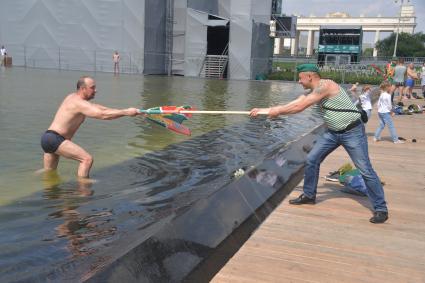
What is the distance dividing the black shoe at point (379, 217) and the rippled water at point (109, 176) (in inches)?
83.0

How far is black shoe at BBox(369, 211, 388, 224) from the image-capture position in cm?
493

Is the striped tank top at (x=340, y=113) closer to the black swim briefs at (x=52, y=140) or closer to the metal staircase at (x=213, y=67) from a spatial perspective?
the black swim briefs at (x=52, y=140)

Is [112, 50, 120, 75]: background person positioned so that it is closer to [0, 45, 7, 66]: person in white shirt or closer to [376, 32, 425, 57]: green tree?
[0, 45, 7, 66]: person in white shirt

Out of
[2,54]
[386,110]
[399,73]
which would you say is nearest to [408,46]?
[2,54]

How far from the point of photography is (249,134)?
11508 mm

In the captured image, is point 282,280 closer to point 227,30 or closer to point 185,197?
point 185,197

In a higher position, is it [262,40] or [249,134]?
[262,40]

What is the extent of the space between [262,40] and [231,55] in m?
3.49

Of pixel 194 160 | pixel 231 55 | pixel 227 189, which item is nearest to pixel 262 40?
pixel 231 55

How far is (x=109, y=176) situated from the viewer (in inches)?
280

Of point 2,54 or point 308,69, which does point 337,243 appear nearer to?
point 308,69

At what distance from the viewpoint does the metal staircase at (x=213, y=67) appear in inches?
1566

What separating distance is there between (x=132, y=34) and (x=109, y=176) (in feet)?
109

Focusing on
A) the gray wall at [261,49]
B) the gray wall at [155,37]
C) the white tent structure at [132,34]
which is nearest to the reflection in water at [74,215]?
the white tent structure at [132,34]
